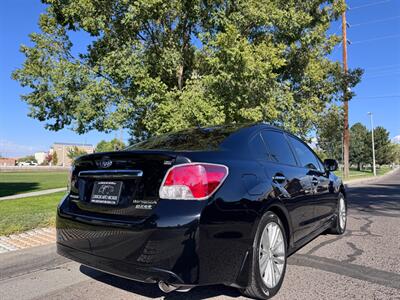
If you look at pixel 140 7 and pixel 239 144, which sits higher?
pixel 140 7

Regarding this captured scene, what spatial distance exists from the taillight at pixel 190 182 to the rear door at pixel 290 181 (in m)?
0.91

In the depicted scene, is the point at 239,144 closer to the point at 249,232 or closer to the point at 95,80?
the point at 249,232

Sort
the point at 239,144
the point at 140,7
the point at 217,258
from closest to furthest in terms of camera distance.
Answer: the point at 217,258 < the point at 239,144 < the point at 140,7

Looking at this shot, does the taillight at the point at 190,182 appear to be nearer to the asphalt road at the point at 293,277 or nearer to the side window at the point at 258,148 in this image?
the side window at the point at 258,148

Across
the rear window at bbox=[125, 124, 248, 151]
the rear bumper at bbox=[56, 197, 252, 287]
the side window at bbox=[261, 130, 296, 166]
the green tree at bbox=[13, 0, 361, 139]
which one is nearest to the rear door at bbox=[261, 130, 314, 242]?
the side window at bbox=[261, 130, 296, 166]

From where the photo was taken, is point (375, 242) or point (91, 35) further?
point (91, 35)

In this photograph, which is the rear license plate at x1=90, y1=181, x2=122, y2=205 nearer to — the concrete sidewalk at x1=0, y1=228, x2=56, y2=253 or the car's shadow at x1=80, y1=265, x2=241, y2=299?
the car's shadow at x1=80, y1=265, x2=241, y2=299

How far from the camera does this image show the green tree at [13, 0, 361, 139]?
33.4ft

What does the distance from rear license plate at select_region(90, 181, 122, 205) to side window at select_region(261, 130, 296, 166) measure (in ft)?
5.57

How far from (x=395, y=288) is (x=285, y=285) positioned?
1.09 m

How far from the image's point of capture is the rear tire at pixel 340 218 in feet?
20.1

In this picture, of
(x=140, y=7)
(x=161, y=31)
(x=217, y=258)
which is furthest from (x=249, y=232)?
(x=161, y=31)

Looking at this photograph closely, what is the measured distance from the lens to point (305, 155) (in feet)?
16.9

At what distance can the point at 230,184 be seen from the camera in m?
3.07
